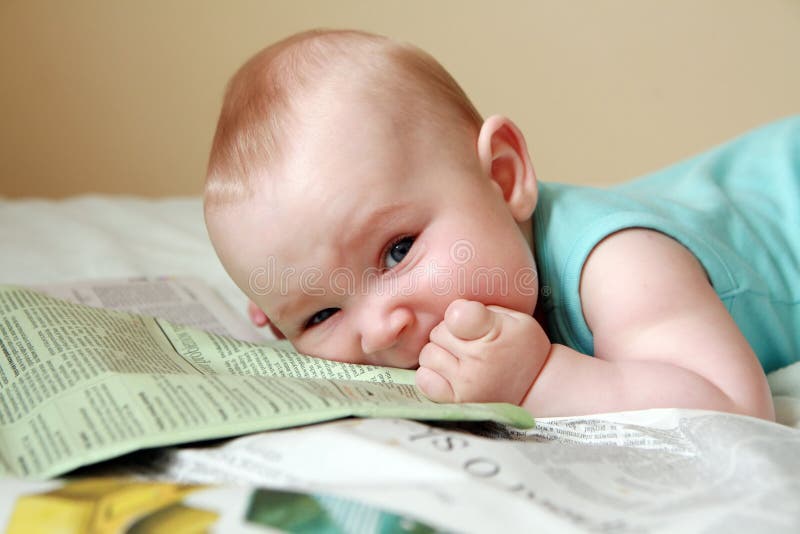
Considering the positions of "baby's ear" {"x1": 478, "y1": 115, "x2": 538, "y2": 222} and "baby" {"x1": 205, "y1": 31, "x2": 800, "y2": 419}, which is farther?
"baby's ear" {"x1": 478, "y1": 115, "x2": 538, "y2": 222}

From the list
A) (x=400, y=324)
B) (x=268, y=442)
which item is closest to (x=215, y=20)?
(x=400, y=324)

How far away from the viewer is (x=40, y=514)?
1.37 feet

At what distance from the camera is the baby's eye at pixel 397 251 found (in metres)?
0.73

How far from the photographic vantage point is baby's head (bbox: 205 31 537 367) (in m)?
0.71

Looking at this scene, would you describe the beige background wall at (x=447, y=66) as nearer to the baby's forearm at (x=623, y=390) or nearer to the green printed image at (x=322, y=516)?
the baby's forearm at (x=623, y=390)

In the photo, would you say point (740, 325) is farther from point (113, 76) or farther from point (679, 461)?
point (113, 76)

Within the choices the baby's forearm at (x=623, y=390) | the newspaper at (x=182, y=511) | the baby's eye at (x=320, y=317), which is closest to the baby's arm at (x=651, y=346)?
the baby's forearm at (x=623, y=390)

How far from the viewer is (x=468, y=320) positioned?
25.5 inches

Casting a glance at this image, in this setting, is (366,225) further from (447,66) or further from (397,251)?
(447,66)

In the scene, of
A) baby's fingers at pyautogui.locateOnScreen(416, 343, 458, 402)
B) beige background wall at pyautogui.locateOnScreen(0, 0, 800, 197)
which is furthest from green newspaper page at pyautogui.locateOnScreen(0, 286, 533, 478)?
beige background wall at pyautogui.locateOnScreen(0, 0, 800, 197)

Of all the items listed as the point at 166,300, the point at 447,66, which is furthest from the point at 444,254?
the point at 447,66

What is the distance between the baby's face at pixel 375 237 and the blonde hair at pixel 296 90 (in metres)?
0.03

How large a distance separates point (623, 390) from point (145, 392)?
1.30ft

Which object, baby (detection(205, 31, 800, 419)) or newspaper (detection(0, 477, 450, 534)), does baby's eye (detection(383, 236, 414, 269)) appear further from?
newspaper (detection(0, 477, 450, 534))
